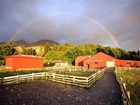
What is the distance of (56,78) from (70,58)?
61.3 meters

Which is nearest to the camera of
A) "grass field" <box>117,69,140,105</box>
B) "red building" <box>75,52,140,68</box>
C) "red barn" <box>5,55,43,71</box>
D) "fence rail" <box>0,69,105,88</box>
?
"grass field" <box>117,69,140,105</box>

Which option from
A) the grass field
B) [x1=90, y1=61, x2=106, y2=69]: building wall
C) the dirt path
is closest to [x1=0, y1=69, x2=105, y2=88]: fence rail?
the dirt path

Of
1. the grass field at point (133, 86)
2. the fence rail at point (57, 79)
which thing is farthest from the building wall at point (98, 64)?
the fence rail at point (57, 79)

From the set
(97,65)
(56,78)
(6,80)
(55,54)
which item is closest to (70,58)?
(55,54)

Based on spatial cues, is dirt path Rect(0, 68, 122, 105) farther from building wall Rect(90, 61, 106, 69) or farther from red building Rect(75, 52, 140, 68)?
red building Rect(75, 52, 140, 68)

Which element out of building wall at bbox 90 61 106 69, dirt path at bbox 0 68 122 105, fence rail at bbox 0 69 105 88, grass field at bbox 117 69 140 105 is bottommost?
grass field at bbox 117 69 140 105

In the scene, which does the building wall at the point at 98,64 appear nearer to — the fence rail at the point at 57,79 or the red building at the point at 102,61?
the red building at the point at 102,61

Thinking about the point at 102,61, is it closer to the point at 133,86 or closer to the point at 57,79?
the point at 133,86

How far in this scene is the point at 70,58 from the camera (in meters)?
89.0

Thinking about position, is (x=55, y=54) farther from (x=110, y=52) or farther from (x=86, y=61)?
(x=86, y=61)

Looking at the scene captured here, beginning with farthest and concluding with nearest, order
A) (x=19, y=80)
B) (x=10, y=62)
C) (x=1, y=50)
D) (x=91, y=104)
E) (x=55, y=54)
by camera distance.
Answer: (x=55, y=54), (x=1, y=50), (x=10, y=62), (x=19, y=80), (x=91, y=104)

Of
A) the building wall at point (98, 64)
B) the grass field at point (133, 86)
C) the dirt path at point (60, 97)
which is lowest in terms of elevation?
the grass field at point (133, 86)

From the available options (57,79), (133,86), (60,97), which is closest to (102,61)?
(133,86)

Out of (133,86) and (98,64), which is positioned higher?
(98,64)
